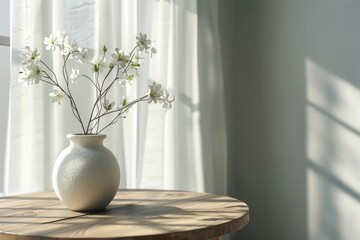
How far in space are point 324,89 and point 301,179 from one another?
0.52 m

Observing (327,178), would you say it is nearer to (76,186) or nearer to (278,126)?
(278,126)

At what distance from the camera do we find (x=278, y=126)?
2764 mm

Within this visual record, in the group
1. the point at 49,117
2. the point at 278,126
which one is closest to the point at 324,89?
the point at 278,126

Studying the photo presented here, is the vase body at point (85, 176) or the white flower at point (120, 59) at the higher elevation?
the white flower at point (120, 59)

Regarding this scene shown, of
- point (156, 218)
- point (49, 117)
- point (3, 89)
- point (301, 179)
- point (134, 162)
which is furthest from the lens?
point (301, 179)

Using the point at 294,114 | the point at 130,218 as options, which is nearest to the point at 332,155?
the point at 294,114

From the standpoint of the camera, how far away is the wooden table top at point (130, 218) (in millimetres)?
1045

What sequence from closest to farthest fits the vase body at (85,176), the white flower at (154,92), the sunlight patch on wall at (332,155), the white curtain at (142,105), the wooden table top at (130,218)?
the wooden table top at (130,218) → the vase body at (85,176) → the white flower at (154,92) → the white curtain at (142,105) → the sunlight patch on wall at (332,155)

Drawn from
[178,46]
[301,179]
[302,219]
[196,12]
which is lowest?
[302,219]

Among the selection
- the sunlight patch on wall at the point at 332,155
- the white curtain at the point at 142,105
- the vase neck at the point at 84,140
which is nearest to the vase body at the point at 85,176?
the vase neck at the point at 84,140

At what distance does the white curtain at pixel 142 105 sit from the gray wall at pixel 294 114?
0.80ft

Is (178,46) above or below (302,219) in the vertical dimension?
above

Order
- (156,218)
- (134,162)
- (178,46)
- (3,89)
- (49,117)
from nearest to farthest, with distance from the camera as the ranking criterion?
(156,218)
(49,117)
(3,89)
(134,162)
(178,46)

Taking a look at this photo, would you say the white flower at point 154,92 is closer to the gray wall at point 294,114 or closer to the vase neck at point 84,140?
the vase neck at point 84,140
